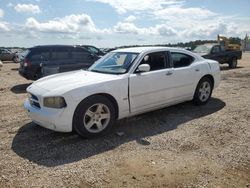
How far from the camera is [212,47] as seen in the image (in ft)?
55.1

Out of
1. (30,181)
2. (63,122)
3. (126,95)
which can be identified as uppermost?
(126,95)

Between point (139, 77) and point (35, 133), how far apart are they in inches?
88.1

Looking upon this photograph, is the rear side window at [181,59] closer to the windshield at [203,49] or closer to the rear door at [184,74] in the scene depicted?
the rear door at [184,74]

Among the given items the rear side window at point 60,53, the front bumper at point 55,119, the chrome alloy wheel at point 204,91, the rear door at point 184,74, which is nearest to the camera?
the front bumper at point 55,119

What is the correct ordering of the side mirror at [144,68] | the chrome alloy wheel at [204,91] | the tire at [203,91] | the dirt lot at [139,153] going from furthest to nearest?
1. the chrome alloy wheel at [204,91]
2. the tire at [203,91]
3. the side mirror at [144,68]
4. the dirt lot at [139,153]

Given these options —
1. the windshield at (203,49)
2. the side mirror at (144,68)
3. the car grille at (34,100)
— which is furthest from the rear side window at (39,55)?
the windshield at (203,49)

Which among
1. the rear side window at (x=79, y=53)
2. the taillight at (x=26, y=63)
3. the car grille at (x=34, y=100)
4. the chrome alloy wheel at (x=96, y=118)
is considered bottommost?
the chrome alloy wheel at (x=96, y=118)

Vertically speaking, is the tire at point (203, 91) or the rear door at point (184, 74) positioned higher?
the rear door at point (184, 74)

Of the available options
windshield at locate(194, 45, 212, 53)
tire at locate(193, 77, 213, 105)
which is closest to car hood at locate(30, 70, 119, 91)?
tire at locate(193, 77, 213, 105)

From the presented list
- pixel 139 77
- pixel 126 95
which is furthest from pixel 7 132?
pixel 139 77

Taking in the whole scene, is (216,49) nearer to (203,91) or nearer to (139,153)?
(203,91)

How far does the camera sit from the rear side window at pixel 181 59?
21.3 feet

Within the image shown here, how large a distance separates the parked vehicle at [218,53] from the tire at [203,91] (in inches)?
365

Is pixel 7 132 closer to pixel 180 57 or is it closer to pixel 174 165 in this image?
pixel 174 165
